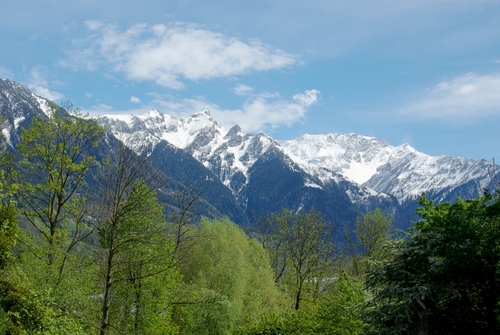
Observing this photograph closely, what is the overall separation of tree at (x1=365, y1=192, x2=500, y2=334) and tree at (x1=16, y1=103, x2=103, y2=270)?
18646mm

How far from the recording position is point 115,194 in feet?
71.1

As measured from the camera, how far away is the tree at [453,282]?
69.6 feet

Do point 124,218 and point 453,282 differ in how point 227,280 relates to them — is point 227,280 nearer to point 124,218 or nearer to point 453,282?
point 124,218

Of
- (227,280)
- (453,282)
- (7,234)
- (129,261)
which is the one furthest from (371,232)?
(7,234)

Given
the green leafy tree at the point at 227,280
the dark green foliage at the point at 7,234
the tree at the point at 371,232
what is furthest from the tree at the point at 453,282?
the tree at the point at 371,232

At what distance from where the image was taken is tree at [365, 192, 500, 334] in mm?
21203

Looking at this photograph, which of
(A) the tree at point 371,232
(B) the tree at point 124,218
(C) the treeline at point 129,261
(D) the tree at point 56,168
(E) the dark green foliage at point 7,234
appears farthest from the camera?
(A) the tree at point 371,232

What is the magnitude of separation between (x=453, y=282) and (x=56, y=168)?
24235 mm

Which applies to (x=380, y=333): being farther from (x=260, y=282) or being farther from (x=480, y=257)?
(x=260, y=282)

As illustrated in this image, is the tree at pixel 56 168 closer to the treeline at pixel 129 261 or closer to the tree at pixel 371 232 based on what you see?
the treeline at pixel 129 261

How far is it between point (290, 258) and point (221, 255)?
11.6 m

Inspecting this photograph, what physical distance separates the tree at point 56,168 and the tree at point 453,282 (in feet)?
61.2

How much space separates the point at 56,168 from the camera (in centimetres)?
2681

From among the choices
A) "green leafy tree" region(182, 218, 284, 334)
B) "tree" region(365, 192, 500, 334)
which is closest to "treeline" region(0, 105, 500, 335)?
"tree" region(365, 192, 500, 334)
